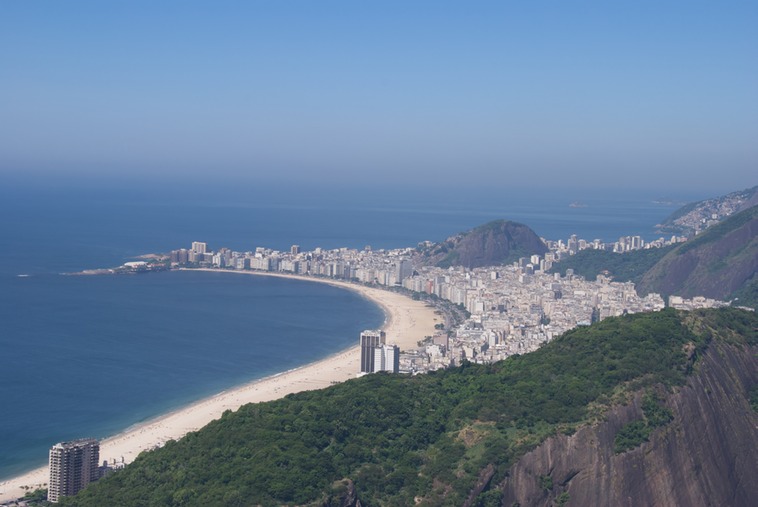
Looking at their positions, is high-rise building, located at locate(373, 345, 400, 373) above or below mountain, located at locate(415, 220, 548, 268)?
below

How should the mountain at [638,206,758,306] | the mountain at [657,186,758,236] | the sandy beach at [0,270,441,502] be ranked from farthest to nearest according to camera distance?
the mountain at [657,186,758,236] → the mountain at [638,206,758,306] → the sandy beach at [0,270,441,502]

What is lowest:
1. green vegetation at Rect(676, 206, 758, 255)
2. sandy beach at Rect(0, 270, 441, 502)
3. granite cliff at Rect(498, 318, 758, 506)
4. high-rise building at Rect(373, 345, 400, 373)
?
sandy beach at Rect(0, 270, 441, 502)

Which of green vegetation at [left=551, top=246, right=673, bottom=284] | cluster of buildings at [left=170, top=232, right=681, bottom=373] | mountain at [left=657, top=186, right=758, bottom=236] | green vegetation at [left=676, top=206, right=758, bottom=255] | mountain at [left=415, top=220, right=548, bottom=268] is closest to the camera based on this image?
cluster of buildings at [left=170, top=232, right=681, bottom=373]

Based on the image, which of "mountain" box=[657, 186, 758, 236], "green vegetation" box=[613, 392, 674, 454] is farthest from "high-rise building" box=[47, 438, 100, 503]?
"mountain" box=[657, 186, 758, 236]

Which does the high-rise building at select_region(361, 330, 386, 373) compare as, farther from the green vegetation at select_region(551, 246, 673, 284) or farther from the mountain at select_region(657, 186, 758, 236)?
the mountain at select_region(657, 186, 758, 236)

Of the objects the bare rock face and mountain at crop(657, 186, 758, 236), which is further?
mountain at crop(657, 186, 758, 236)

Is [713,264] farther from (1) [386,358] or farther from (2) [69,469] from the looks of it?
(2) [69,469]
